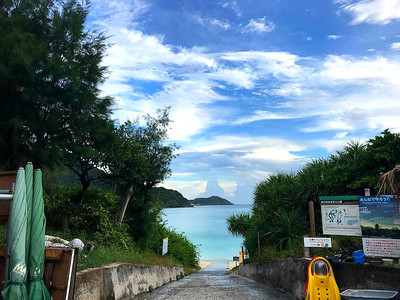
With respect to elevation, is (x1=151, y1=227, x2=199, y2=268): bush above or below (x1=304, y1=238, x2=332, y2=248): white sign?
below

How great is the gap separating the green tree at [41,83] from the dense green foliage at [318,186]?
6.99 m

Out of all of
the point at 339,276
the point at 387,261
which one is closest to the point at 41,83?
the point at 339,276

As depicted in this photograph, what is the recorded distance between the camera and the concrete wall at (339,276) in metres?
6.00

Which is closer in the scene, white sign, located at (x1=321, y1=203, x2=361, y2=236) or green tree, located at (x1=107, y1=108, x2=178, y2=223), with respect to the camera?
white sign, located at (x1=321, y1=203, x2=361, y2=236)

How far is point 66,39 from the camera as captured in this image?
9.96 meters

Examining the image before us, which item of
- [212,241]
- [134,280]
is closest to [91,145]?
[134,280]

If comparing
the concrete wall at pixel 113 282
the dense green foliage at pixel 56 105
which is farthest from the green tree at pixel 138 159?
the concrete wall at pixel 113 282

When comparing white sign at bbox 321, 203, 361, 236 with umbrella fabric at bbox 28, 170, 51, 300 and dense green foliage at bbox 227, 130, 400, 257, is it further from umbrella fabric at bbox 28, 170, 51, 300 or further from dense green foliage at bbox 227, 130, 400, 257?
umbrella fabric at bbox 28, 170, 51, 300

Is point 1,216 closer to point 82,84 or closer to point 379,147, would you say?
point 82,84

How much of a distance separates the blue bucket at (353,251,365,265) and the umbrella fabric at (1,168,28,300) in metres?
5.64

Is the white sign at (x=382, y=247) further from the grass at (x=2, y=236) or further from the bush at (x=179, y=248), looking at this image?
the bush at (x=179, y=248)

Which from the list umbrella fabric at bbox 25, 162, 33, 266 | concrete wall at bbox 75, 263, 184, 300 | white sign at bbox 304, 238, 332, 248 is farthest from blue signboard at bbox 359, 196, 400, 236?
umbrella fabric at bbox 25, 162, 33, 266

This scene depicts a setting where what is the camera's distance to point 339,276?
6.82m

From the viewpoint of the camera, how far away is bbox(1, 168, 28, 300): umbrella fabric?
333 centimetres
